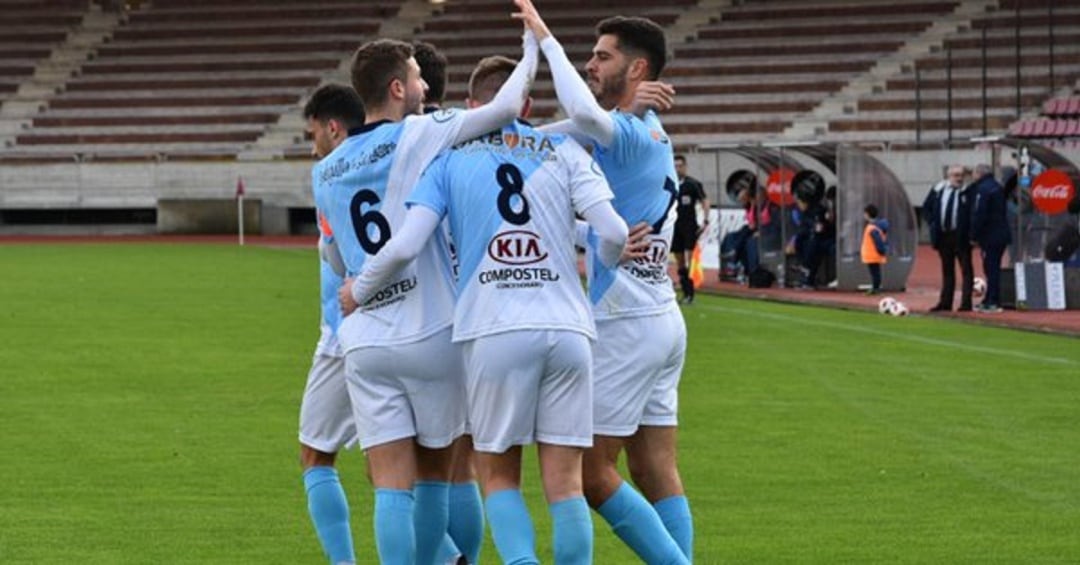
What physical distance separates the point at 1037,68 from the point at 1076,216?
21194 mm

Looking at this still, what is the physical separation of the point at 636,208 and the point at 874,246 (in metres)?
23.7

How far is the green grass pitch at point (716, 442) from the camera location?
34.0 ft

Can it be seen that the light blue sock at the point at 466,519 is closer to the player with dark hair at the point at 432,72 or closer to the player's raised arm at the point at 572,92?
the player with dark hair at the point at 432,72

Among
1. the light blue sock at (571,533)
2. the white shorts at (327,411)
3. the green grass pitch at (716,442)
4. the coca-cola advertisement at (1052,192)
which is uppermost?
the coca-cola advertisement at (1052,192)

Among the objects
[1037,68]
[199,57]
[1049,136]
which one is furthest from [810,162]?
[199,57]

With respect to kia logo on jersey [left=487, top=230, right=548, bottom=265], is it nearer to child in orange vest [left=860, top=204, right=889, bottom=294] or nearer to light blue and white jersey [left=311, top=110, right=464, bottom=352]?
light blue and white jersey [left=311, top=110, right=464, bottom=352]

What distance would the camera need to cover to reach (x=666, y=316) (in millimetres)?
8180

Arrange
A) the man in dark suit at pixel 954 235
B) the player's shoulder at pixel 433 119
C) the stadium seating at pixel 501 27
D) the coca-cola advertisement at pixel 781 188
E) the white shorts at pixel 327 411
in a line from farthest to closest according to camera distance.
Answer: the stadium seating at pixel 501 27
the coca-cola advertisement at pixel 781 188
the man in dark suit at pixel 954 235
the white shorts at pixel 327 411
the player's shoulder at pixel 433 119

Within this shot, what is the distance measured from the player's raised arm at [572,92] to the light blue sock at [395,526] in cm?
144

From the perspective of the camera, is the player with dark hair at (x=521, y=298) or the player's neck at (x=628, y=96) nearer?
the player with dark hair at (x=521, y=298)

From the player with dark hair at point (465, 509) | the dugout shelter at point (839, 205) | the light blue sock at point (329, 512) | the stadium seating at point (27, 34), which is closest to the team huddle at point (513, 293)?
the player with dark hair at point (465, 509)

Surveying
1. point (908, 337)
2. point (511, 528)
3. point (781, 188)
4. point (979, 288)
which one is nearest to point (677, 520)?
point (511, 528)

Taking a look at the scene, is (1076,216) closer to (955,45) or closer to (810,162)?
(810,162)

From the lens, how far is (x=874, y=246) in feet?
103
